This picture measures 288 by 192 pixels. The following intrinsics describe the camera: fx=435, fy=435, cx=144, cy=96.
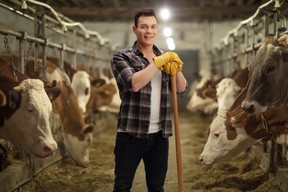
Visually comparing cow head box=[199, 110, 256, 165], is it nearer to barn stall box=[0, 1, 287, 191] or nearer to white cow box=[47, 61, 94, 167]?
barn stall box=[0, 1, 287, 191]

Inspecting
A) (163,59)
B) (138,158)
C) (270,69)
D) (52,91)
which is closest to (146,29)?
(163,59)

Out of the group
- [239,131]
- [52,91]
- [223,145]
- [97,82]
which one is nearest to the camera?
[52,91]

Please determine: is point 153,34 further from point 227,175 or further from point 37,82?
point 227,175

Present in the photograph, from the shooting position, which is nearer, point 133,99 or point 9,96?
point 133,99

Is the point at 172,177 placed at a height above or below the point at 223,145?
below

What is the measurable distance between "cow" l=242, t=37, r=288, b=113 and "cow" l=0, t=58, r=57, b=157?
159cm

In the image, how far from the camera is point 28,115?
3.49m

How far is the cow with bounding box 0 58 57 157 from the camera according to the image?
3.45 m

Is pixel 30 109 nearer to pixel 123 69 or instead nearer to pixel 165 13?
pixel 123 69

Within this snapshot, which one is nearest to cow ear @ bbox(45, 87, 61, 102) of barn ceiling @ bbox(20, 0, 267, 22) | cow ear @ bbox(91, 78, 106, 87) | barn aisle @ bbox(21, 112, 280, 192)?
barn aisle @ bbox(21, 112, 280, 192)

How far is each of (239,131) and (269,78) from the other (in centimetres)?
122

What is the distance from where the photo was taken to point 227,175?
4969mm

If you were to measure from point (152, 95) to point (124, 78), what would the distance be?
27 centimetres

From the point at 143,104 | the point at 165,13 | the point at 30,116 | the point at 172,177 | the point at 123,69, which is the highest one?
the point at 165,13
